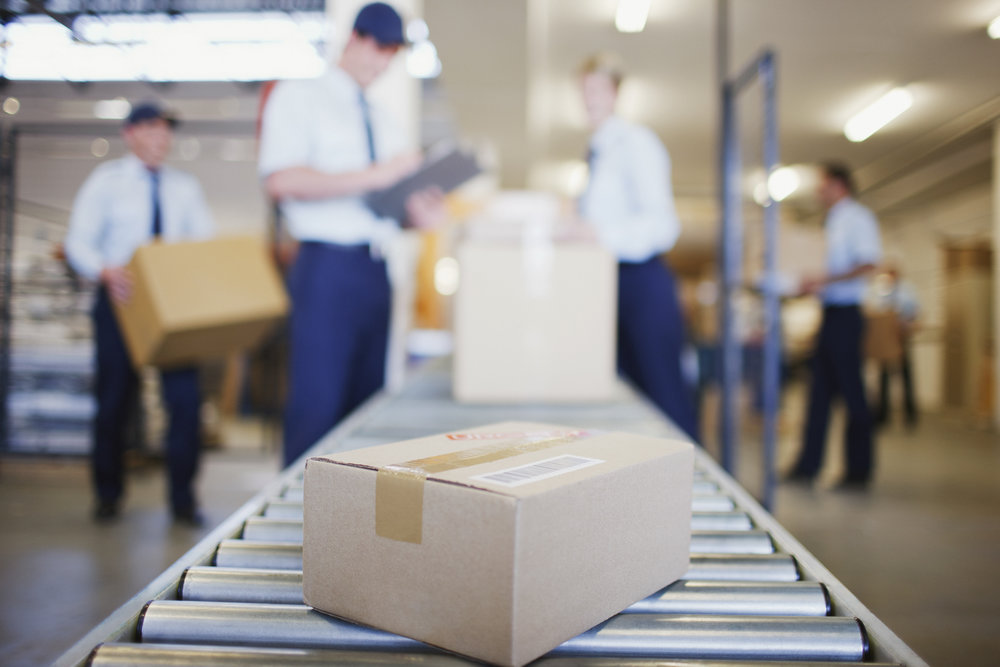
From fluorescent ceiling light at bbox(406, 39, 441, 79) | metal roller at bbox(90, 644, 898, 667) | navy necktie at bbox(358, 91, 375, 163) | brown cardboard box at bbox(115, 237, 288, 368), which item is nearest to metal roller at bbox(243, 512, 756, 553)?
metal roller at bbox(90, 644, 898, 667)

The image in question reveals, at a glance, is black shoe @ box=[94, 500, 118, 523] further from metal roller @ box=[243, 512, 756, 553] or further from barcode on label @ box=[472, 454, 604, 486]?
barcode on label @ box=[472, 454, 604, 486]

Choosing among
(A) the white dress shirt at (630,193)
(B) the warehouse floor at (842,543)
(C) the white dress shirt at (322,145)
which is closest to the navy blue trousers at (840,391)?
(B) the warehouse floor at (842,543)

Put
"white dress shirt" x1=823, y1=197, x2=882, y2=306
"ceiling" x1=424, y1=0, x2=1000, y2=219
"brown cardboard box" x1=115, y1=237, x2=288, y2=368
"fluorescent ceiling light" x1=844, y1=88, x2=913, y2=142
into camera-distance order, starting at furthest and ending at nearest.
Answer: "white dress shirt" x1=823, y1=197, x2=882, y2=306
"brown cardboard box" x1=115, y1=237, x2=288, y2=368
"fluorescent ceiling light" x1=844, y1=88, x2=913, y2=142
"ceiling" x1=424, y1=0, x2=1000, y2=219

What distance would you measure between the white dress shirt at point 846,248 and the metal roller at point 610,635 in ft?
7.57

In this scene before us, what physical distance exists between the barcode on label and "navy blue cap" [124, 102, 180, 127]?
1300 millimetres

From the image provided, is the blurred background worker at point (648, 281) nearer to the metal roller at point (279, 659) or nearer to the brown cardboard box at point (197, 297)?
the brown cardboard box at point (197, 297)

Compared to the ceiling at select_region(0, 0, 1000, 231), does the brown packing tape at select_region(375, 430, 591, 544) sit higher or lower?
lower

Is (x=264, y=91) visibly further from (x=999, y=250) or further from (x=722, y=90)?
(x=722, y=90)

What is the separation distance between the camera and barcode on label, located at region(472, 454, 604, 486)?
0.51 metres

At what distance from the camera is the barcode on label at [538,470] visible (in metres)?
0.51

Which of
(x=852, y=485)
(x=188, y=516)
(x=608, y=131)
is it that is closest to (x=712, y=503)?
(x=608, y=131)

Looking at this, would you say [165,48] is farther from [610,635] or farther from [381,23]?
[610,635]

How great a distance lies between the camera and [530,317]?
149cm

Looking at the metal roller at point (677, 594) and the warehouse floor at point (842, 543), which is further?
the warehouse floor at point (842, 543)
